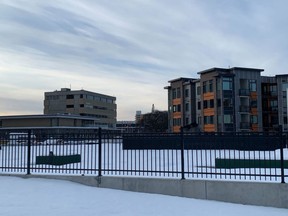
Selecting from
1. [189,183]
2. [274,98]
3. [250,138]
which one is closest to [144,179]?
[189,183]

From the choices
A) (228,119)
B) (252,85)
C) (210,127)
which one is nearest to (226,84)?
(252,85)

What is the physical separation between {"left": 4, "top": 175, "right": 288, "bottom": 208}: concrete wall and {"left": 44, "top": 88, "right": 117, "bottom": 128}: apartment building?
12086cm

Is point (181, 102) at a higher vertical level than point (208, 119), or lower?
higher

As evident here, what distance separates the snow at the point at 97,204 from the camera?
8633 millimetres

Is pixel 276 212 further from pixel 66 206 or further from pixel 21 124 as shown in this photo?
pixel 21 124

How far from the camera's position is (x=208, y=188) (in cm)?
1025

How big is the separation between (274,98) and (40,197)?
209ft

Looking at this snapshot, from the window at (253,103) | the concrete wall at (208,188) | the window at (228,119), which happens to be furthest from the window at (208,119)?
the concrete wall at (208,188)

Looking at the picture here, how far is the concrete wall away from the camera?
9680 mm

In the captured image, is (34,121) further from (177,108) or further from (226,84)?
(226,84)

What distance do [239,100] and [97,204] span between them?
5907 centimetres

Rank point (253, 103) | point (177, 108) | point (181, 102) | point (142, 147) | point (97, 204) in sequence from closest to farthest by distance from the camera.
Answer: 1. point (97, 204)
2. point (142, 147)
3. point (253, 103)
4. point (181, 102)
5. point (177, 108)

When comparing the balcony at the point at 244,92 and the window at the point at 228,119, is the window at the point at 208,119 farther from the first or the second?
the balcony at the point at 244,92

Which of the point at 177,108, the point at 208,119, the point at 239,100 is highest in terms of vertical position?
the point at 239,100
